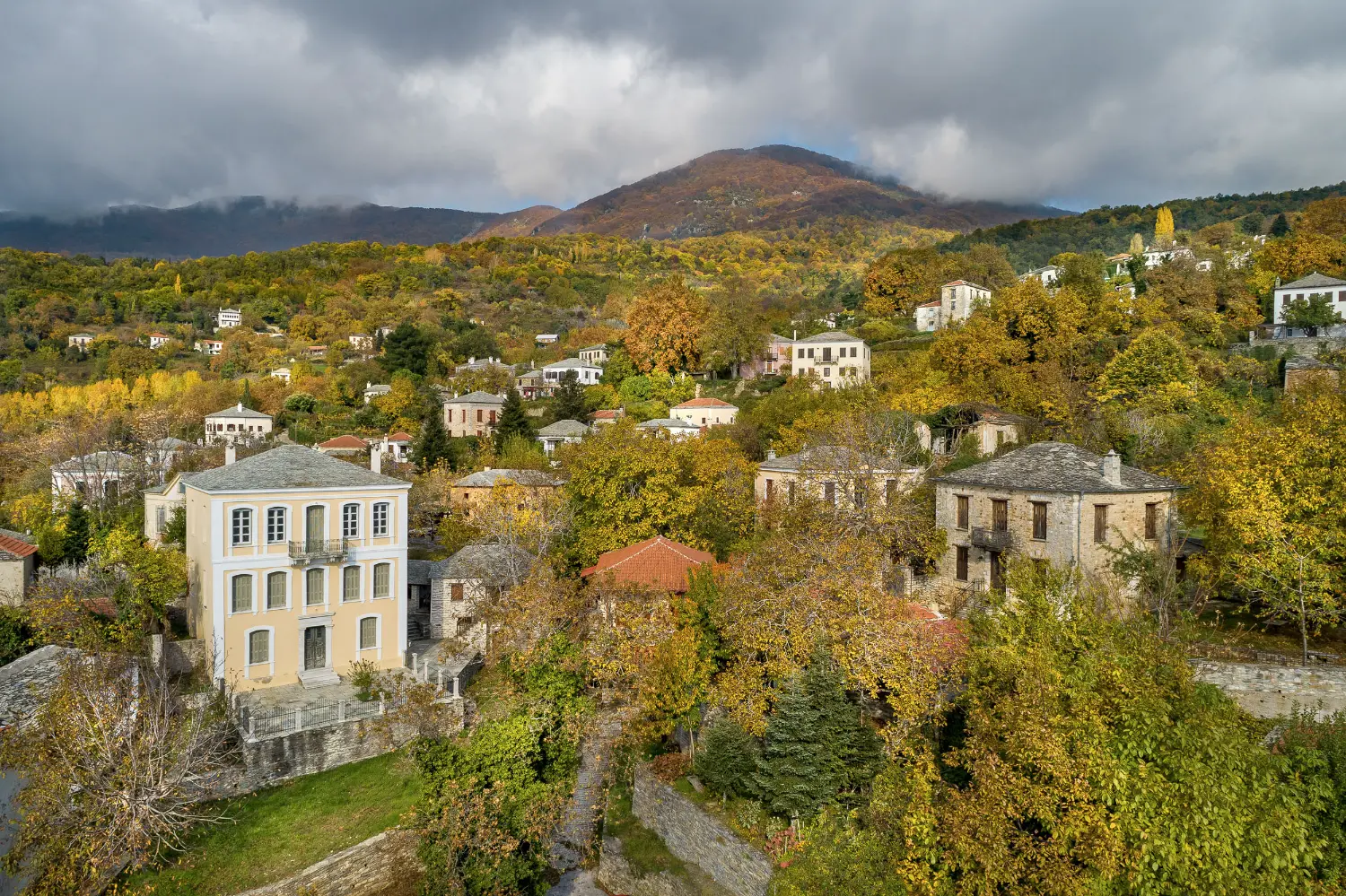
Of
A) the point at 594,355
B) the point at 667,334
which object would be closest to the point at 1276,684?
the point at 667,334

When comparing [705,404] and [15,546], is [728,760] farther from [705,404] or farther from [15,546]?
[705,404]

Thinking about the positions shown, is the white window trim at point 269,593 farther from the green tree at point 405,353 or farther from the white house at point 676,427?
the green tree at point 405,353

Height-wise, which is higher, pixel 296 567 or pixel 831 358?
pixel 831 358

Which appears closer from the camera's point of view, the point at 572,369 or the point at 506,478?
the point at 506,478

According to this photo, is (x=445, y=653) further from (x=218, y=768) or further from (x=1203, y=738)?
(x=1203, y=738)

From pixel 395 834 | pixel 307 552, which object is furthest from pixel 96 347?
pixel 395 834
